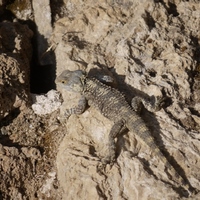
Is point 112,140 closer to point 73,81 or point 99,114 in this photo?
point 99,114

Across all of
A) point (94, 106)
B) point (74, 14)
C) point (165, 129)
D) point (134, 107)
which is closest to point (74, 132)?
point (94, 106)

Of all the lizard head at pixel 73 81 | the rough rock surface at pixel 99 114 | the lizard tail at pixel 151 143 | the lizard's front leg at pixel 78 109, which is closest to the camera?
the lizard tail at pixel 151 143

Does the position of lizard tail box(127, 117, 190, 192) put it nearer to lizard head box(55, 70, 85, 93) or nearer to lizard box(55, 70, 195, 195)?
lizard box(55, 70, 195, 195)

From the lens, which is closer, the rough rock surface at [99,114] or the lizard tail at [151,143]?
the lizard tail at [151,143]

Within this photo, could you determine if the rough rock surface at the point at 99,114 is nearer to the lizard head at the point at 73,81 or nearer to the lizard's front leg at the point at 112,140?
the lizard's front leg at the point at 112,140

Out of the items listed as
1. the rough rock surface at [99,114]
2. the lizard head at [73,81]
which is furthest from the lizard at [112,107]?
the rough rock surface at [99,114]

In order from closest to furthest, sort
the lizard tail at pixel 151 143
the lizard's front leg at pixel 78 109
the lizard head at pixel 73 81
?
the lizard tail at pixel 151 143, the lizard's front leg at pixel 78 109, the lizard head at pixel 73 81

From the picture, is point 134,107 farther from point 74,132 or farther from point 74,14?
point 74,14
